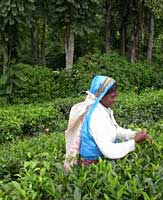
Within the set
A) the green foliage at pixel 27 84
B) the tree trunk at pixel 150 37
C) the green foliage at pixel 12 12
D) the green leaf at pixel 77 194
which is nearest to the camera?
the green leaf at pixel 77 194

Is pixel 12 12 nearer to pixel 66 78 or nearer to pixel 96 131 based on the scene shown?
pixel 66 78

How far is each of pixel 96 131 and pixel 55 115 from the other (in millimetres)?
5632

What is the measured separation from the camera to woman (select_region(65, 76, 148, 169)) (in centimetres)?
367

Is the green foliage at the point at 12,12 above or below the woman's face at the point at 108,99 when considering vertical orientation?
above

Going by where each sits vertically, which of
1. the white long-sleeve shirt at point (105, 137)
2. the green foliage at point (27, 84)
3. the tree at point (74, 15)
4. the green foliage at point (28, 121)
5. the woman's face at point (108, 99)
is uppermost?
the tree at point (74, 15)

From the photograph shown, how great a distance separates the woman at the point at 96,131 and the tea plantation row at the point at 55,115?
13.7 ft

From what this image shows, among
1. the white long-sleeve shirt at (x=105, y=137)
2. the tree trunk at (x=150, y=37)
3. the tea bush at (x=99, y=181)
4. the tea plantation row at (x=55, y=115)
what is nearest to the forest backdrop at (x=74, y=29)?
the tree trunk at (x=150, y=37)

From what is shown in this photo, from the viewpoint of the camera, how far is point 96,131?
145 inches

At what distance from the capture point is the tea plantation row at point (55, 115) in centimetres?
849

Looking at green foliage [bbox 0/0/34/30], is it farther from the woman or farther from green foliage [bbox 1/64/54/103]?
the woman

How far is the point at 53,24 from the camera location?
1220cm

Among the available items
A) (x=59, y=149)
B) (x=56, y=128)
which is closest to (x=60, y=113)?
(x=56, y=128)

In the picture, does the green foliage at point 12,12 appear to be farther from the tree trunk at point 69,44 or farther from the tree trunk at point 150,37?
the tree trunk at point 150,37

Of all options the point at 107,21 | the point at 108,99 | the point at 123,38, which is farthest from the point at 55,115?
the point at 123,38
